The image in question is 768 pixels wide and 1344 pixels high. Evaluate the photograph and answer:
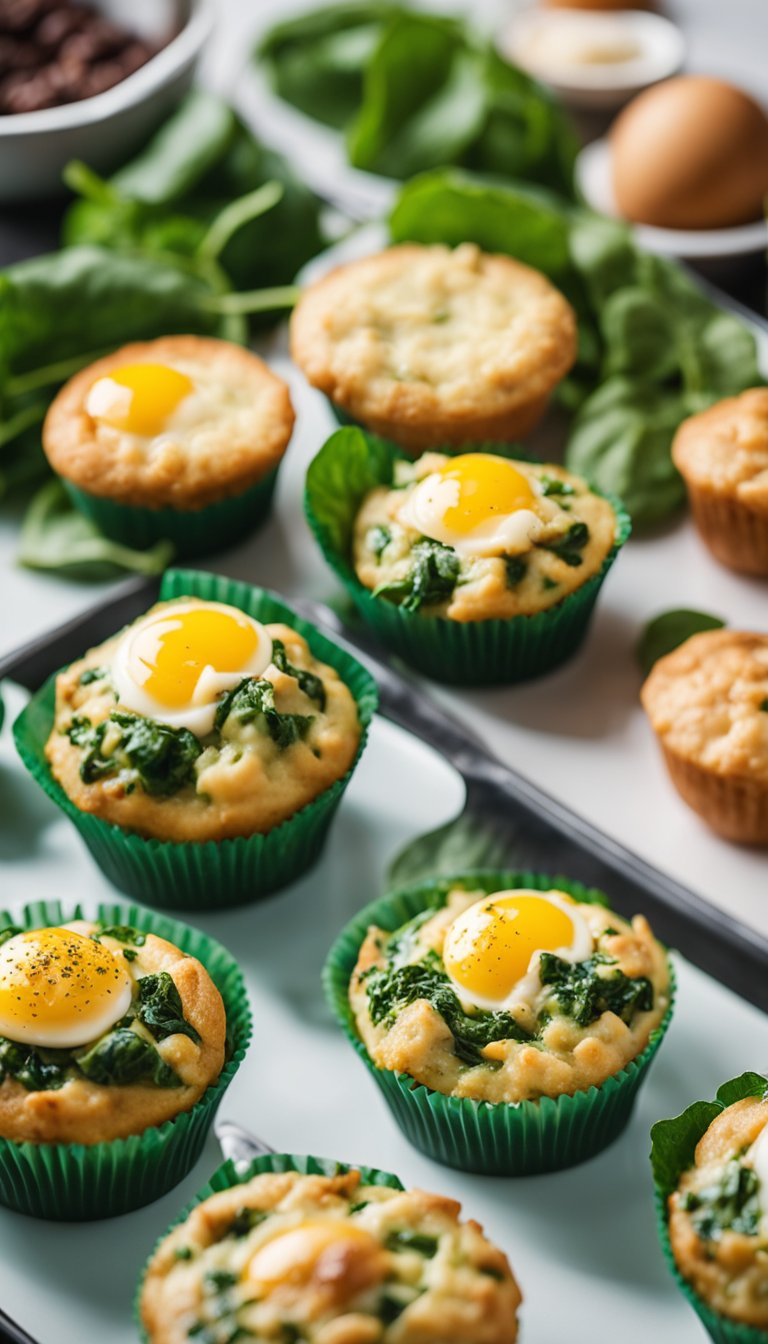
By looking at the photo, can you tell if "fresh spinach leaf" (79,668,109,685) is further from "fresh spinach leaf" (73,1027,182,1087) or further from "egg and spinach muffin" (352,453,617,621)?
"fresh spinach leaf" (73,1027,182,1087)

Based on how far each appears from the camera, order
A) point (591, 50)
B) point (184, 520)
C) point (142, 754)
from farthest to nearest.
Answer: point (591, 50) → point (184, 520) → point (142, 754)

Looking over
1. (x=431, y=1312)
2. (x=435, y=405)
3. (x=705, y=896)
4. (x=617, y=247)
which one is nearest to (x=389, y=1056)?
(x=431, y=1312)

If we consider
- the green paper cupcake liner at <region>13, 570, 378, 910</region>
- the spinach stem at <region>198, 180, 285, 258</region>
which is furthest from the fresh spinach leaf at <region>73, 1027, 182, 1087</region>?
the spinach stem at <region>198, 180, 285, 258</region>

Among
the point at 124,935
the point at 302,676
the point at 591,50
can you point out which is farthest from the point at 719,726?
the point at 591,50

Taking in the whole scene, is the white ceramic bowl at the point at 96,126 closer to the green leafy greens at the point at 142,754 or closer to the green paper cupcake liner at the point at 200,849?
the green paper cupcake liner at the point at 200,849

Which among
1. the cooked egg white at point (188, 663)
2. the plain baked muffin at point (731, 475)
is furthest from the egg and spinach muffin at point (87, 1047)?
the plain baked muffin at point (731, 475)

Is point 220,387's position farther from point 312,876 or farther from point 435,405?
point 312,876

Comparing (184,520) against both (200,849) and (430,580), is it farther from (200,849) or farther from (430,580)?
(200,849)
